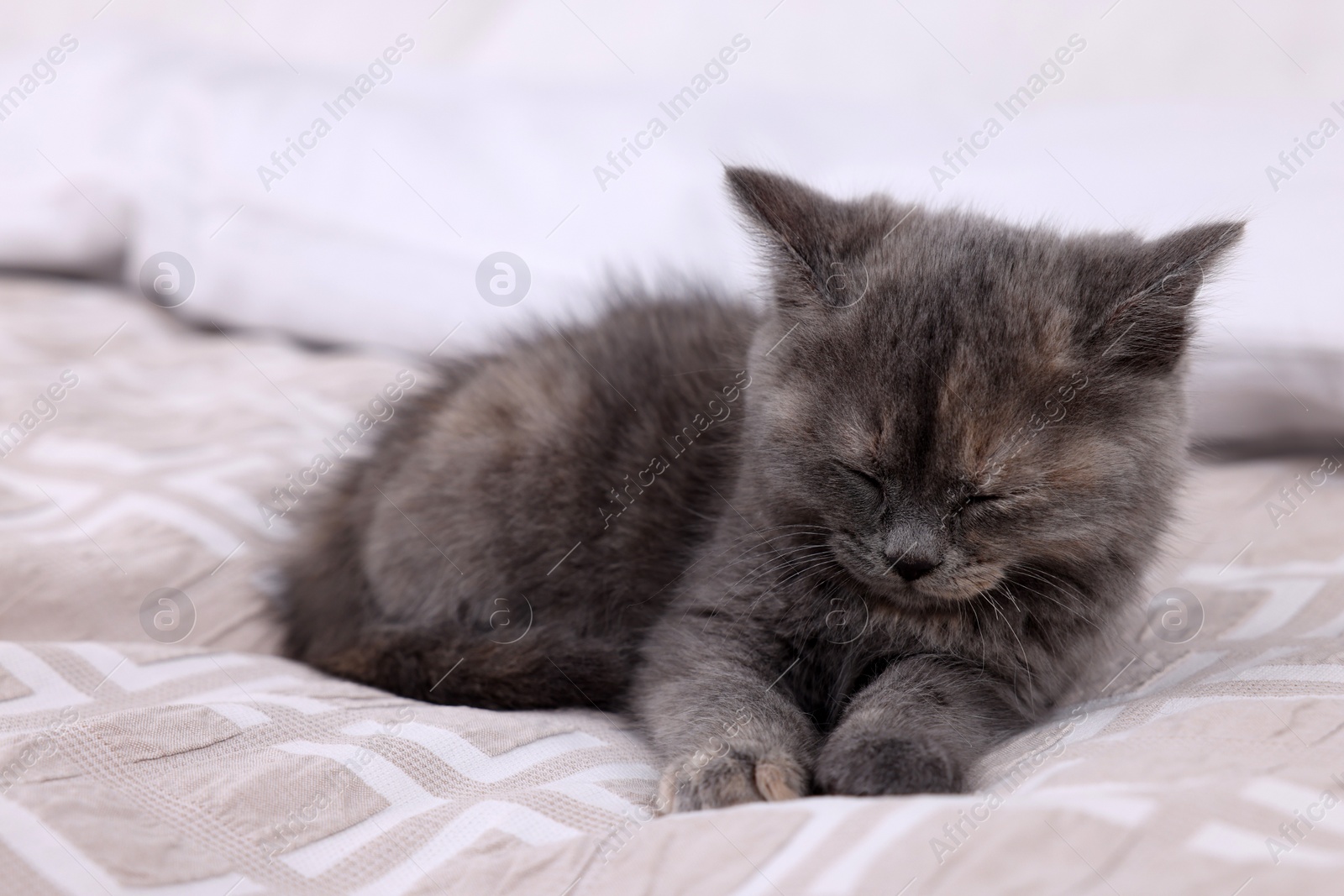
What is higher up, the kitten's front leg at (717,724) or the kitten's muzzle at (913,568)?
the kitten's muzzle at (913,568)

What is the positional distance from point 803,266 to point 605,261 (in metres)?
1.32

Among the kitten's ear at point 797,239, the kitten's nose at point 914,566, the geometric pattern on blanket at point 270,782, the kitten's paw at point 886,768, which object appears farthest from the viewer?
the kitten's ear at point 797,239

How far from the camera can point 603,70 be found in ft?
12.3

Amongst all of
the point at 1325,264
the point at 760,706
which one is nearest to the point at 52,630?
the point at 760,706

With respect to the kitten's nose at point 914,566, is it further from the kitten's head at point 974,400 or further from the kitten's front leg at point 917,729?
the kitten's front leg at point 917,729

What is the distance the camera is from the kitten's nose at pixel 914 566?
4.24ft

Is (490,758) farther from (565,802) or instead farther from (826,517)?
(826,517)

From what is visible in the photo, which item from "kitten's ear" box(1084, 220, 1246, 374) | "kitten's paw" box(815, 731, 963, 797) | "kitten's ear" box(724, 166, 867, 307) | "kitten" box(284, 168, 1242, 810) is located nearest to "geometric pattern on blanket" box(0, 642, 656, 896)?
"kitten" box(284, 168, 1242, 810)

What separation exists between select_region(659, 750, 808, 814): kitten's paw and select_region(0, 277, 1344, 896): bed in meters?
0.05

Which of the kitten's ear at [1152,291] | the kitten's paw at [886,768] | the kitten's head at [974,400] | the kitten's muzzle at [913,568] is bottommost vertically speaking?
the kitten's paw at [886,768]

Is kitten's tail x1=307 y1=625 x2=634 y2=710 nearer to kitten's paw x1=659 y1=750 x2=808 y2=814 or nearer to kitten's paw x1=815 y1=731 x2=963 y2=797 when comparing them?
kitten's paw x1=659 y1=750 x2=808 y2=814

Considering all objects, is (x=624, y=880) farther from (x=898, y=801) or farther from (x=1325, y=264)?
(x=1325, y=264)

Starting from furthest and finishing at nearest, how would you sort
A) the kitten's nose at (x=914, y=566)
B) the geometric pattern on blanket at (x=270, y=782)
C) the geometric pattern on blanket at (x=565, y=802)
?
the kitten's nose at (x=914, y=566)
the geometric pattern on blanket at (x=270, y=782)
the geometric pattern on blanket at (x=565, y=802)

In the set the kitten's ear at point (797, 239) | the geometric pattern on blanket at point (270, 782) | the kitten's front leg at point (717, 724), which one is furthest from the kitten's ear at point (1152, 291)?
the geometric pattern on blanket at point (270, 782)
